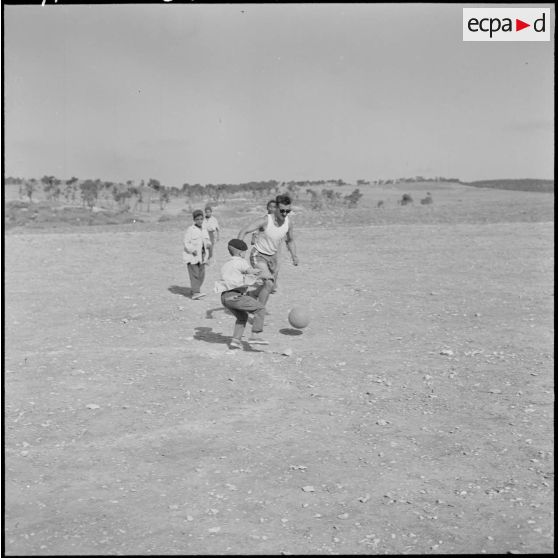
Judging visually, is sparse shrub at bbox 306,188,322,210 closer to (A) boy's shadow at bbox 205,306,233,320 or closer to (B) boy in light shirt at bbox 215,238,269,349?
(A) boy's shadow at bbox 205,306,233,320

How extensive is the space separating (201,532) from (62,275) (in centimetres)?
1159

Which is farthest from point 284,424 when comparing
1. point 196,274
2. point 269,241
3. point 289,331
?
point 196,274

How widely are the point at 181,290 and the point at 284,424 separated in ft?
24.3

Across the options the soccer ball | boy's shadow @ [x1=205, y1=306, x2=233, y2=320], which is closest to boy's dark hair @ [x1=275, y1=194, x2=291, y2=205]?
the soccer ball

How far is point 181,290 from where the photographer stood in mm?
13688

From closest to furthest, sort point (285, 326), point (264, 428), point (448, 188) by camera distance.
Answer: point (264, 428)
point (285, 326)
point (448, 188)

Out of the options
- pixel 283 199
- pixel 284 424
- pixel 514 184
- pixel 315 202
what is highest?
pixel 514 184

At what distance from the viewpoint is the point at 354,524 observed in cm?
482

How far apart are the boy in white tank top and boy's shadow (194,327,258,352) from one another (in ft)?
2.37

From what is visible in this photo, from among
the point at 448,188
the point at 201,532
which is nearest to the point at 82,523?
the point at 201,532

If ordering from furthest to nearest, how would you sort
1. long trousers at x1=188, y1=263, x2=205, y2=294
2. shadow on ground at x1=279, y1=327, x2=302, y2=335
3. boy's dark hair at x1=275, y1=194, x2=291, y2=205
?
long trousers at x1=188, y1=263, x2=205, y2=294, shadow on ground at x1=279, y1=327, x2=302, y2=335, boy's dark hair at x1=275, y1=194, x2=291, y2=205

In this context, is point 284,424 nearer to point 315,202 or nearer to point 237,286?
point 237,286

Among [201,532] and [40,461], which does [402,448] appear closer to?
[201,532]

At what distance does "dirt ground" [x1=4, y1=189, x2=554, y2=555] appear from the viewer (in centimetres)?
476
